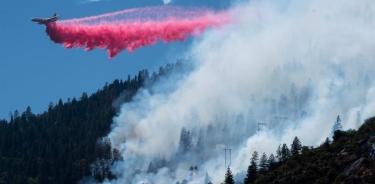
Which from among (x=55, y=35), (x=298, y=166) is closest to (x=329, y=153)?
(x=298, y=166)

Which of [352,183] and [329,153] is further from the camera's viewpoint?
[329,153]

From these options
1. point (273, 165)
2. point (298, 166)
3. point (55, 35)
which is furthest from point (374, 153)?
point (55, 35)

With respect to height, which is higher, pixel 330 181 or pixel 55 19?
pixel 55 19

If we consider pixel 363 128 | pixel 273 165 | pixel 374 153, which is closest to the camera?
pixel 374 153

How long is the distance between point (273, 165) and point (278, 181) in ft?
89.6

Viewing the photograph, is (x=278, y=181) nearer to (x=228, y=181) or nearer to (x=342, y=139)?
(x=342, y=139)

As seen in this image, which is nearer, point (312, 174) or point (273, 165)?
point (312, 174)

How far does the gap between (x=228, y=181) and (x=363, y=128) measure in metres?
35.3

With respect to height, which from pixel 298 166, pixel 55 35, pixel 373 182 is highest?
pixel 55 35

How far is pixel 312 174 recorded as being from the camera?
14700 centimetres

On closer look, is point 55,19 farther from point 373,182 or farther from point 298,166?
point 373,182

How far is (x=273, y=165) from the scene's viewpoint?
180 meters

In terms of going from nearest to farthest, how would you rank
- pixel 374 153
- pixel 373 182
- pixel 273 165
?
pixel 373 182, pixel 374 153, pixel 273 165

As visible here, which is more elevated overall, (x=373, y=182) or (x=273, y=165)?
(x=273, y=165)
